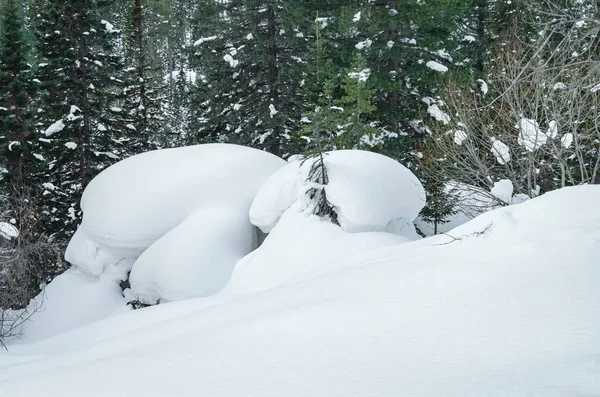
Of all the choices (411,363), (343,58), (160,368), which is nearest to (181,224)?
(343,58)

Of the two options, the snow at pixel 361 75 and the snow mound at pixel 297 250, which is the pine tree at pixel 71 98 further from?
the snow mound at pixel 297 250

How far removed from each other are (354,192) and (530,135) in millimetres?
3904

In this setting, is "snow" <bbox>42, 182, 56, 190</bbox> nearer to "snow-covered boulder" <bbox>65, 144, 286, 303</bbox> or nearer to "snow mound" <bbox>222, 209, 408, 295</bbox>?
"snow-covered boulder" <bbox>65, 144, 286, 303</bbox>

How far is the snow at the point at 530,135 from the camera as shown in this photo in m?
8.96

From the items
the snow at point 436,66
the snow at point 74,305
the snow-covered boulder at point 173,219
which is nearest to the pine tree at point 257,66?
the snow-covered boulder at point 173,219

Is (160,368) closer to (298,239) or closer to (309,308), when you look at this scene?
(309,308)

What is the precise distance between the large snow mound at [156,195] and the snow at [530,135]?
20.3ft

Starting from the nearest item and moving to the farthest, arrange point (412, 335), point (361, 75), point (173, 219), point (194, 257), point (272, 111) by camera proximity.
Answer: point (412, 335)
point (194, 257)
point (173, 219)
point (361, 75)
point (272, 111)

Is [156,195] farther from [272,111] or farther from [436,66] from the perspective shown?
[436,66]

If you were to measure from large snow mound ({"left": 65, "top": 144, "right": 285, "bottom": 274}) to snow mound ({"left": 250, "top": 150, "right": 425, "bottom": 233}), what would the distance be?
1.37 m

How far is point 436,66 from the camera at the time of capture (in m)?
13.9

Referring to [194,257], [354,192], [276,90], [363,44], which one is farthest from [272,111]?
[354,192]

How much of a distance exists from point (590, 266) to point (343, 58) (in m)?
12.9

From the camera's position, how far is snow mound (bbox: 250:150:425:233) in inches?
362
